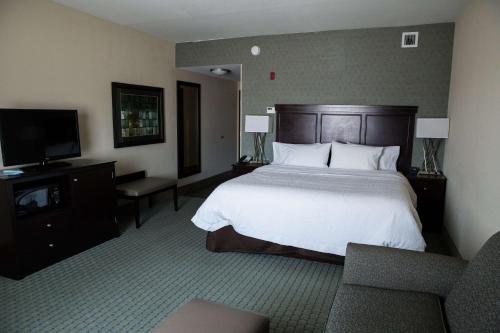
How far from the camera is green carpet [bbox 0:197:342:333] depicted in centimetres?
230

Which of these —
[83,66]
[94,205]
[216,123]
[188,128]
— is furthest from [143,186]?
[216,123]

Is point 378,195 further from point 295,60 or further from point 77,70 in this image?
point 77,70

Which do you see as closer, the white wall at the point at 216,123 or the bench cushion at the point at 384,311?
the bench cushion at the point at 384,311

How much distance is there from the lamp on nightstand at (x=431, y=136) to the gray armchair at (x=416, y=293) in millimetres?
2821

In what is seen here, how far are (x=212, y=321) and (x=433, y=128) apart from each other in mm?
3795

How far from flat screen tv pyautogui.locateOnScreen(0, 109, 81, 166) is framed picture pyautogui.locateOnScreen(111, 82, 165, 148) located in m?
1.00

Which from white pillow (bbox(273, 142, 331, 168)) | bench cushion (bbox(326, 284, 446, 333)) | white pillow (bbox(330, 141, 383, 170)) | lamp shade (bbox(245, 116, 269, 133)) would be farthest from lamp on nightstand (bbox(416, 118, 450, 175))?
bench cushion (bbox(326, 284, 446, 333))

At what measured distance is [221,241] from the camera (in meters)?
3.42

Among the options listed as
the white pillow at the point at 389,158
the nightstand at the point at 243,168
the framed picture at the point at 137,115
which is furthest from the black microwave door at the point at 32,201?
the white pillow at the point at 389,158

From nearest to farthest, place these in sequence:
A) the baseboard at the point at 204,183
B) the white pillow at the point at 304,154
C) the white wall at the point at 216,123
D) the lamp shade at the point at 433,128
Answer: the lamp shade at the point at 433,128
the white pillow at the point at 304,154
the baseboard at the point at 204,183
the white wall at the point at 216,123

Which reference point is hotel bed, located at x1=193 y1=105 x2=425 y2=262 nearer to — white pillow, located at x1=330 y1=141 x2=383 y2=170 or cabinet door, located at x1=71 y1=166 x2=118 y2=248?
white pillow, located at x1=330 y1=141 x2=383 y2=170

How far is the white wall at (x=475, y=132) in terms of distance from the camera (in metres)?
2.50

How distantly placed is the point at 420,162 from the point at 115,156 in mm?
4134

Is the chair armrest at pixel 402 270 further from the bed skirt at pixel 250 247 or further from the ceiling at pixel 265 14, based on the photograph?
the ceiling at pixel 265 14
